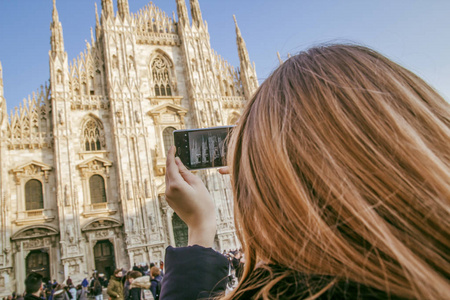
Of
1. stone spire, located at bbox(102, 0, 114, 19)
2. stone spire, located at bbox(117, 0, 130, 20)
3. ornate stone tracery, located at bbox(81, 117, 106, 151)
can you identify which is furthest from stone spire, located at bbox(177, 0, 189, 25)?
ornate stone tracery, located at bbox(81, 117, 106, 151)

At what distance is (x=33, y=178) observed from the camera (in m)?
15.5

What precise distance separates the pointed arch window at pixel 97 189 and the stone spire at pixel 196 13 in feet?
39.9

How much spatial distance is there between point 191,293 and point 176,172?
1.69ft

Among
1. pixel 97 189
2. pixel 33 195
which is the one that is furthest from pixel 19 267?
pixel 97 189

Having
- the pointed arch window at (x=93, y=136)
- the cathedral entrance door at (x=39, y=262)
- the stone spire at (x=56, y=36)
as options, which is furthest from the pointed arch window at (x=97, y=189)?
the stone spire at (x=56, y=36)

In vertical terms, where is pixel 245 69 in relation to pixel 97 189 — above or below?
above

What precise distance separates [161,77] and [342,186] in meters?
20.5

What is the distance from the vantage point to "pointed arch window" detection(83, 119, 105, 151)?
17.0 metres

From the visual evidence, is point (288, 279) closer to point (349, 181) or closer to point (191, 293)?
point (349, 181)

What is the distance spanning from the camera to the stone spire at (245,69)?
21.7m

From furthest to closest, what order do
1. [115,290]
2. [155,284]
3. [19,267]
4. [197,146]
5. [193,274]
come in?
[19,267], [115,290], [155,284], [197,146], [193,274]

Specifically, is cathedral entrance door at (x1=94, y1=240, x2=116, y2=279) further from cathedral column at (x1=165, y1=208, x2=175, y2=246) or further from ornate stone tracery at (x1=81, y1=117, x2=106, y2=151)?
ornate stone tracery at (x1=81, y1=117, x2=106, y2=151)

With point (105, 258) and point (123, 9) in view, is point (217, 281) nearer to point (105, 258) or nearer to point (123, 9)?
point (105, 258)

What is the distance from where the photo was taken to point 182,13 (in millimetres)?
21188
